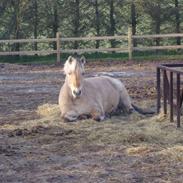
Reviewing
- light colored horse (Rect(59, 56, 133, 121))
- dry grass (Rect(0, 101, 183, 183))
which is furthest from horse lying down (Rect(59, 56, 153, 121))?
dry grass (Rect(0, 101, 183, 183))

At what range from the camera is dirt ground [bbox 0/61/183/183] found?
19.3 ft

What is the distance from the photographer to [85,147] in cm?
716

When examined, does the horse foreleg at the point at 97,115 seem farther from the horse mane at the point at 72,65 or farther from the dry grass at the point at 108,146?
the horse mane at the point at 72,65

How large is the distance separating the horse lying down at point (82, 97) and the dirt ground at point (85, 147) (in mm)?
228

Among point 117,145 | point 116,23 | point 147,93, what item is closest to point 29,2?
point 116,23

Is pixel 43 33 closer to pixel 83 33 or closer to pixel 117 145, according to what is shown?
pixel 83 33

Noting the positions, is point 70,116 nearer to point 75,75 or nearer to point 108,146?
point 75,75

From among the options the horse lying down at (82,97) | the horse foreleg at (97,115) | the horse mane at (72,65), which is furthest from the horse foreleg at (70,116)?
the horse mane at (72,65)

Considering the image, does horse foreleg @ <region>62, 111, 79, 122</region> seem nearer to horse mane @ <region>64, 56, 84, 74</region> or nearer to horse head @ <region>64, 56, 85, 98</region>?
horse head @ <region>64, 56, 85, 98</region>

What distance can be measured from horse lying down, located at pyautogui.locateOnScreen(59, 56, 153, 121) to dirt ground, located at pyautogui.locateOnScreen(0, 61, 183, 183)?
0.23 metres

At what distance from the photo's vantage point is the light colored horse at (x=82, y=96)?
907 centimetres

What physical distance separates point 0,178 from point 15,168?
42 cm

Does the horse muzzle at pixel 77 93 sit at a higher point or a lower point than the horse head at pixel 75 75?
lower

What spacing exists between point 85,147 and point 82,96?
7.26 feet
